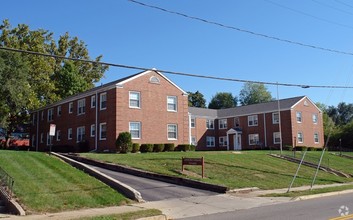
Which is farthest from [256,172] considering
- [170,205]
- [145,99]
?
[145,99]

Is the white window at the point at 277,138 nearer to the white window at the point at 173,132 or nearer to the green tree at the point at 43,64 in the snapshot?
the white window at the point at 173,132

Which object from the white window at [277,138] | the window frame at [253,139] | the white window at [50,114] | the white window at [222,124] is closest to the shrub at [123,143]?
the white window at [50,114]

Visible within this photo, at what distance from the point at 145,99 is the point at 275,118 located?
2356 centimetres

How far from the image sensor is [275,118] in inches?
2147

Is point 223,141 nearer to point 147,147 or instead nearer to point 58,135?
point 58,135

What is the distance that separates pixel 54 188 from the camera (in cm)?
1576

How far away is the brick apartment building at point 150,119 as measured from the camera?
36.4 metres

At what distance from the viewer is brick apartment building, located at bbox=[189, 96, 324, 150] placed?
176 feet

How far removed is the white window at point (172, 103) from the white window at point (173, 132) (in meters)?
1.56

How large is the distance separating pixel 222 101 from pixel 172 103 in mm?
73813

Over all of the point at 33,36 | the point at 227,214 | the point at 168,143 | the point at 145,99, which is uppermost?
the point at 33,36

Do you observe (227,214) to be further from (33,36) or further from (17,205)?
(33,36)

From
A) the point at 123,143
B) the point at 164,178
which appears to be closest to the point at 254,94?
the point at 123,143

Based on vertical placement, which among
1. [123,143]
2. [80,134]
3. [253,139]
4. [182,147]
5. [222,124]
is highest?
[222,124]
